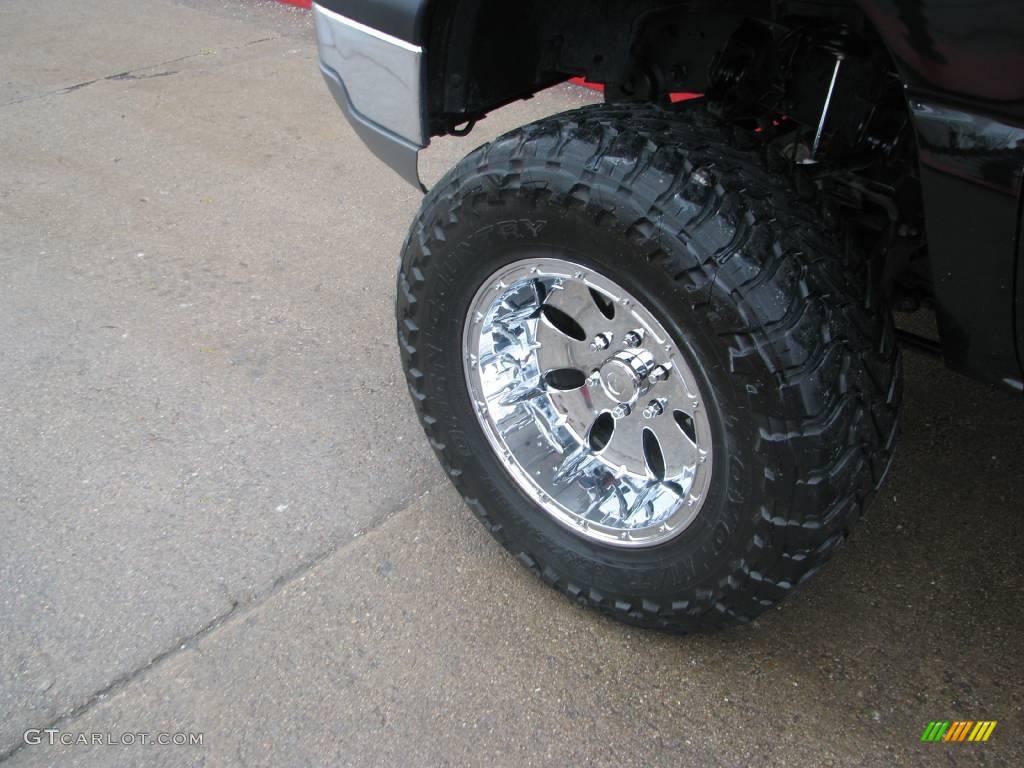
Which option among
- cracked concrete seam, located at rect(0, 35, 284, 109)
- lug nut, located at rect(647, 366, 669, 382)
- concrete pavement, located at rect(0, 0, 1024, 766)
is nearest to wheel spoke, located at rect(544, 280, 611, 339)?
lug nut, located at rect(647, 366, 669, 382)

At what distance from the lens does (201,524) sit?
275 centimetres

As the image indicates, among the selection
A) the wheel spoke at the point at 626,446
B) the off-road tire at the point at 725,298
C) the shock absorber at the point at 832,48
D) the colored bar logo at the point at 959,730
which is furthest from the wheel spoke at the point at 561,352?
the colored bar logo at the point at 959,730

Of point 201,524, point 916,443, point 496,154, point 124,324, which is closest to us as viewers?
point 496,154

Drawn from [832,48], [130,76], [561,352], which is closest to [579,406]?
[561,352]

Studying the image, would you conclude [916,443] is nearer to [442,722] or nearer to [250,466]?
[442,722]

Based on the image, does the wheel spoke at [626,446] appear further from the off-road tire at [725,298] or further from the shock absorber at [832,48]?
the shock absorber at [832,48]

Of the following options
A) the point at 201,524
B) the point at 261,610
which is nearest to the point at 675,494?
the point at 261,610

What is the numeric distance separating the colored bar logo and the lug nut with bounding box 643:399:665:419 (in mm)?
910

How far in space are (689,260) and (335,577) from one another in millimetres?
1349

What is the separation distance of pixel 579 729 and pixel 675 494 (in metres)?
0.58

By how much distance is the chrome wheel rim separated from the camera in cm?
215

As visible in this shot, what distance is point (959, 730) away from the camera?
2.11 meters

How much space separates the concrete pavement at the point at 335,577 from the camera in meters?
2.17

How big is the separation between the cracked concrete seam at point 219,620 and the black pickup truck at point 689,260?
34 centimetres
